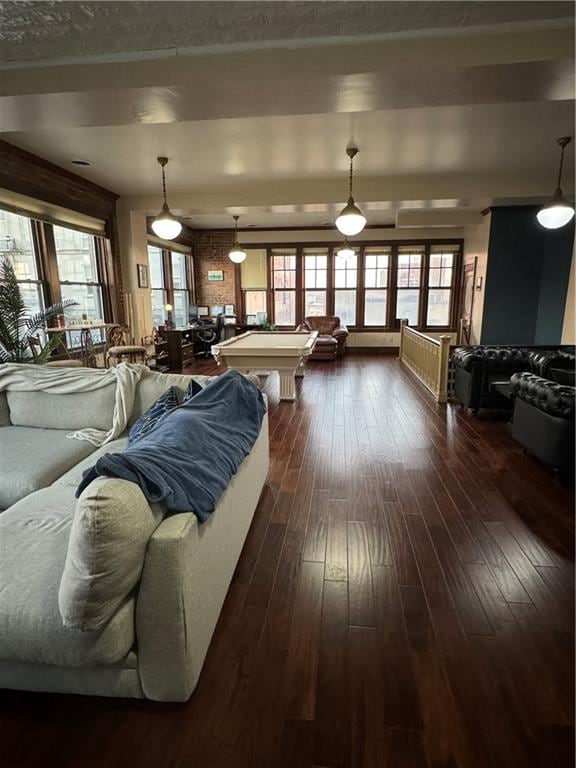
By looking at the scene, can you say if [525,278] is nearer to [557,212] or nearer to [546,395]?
[557,212]

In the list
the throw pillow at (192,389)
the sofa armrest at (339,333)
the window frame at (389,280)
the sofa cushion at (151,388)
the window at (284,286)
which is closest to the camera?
the throw pillow at (192,389)

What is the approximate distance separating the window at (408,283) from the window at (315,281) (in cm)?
174

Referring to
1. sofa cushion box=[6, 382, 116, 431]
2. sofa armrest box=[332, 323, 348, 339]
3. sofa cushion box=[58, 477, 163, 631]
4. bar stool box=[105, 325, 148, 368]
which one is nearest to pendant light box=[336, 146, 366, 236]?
sofa cushion box=[6, 382, 116, 431]

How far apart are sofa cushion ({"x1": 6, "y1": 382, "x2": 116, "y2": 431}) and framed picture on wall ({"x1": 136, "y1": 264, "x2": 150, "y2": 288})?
13.5 ft

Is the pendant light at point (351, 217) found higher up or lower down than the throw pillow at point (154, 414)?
higher up

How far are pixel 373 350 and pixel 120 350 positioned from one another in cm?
607

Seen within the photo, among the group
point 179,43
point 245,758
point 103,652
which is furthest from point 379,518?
point 179,43

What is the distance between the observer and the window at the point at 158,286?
26.1 feet

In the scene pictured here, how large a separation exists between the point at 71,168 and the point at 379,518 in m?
5.44

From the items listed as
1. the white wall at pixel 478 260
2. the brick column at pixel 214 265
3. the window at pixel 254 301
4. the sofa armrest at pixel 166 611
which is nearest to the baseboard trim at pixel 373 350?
the white wall at pixel 478 260

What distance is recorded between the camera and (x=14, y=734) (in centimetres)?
134

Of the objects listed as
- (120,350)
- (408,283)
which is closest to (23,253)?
(120,350)

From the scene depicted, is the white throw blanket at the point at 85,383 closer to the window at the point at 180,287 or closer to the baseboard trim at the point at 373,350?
the window at the point at 180,287

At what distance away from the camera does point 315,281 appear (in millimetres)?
9750
